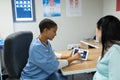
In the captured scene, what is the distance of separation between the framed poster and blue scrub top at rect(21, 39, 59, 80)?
2.20 meters

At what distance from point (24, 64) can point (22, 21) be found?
203 cm

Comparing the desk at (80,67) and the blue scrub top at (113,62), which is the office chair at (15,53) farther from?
the blue scrub top at (113,62)

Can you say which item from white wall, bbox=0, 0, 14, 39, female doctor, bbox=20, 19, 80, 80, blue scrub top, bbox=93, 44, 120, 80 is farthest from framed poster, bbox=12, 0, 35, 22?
blue scrub top, bbox=93, 44, 120, 80

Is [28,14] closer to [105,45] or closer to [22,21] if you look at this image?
[22,21]

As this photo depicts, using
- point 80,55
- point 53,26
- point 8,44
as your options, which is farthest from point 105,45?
point 8,44

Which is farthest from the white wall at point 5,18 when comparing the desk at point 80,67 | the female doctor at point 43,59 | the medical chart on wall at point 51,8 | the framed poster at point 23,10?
the desk at point 80,67

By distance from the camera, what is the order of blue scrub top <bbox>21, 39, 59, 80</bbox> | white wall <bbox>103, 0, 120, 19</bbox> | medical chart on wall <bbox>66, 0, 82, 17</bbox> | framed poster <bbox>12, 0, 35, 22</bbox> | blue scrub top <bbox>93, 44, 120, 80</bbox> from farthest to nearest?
1. medical chart on wall <bbox>66, 0, 82, 17</bbox>
2. framed poster <bbox>12, 0, 35, 22</bbox>
3. white wall <bbox>103, 0, 120, 19</bbox>
4. blue scrub top <bbox>21, 39, 59, 80</bbox>
5. blue scrub top <bbox>93, 44, 120, 80</bbox>

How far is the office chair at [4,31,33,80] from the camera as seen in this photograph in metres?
1.80

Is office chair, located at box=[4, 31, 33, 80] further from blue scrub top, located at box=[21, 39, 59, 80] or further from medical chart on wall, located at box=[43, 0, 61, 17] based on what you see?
medical chart on wall, located at box=[43, 0, 61, 17]

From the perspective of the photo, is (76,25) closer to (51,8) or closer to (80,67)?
(51,8)

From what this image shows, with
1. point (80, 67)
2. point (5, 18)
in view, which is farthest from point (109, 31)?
point (5, 18)

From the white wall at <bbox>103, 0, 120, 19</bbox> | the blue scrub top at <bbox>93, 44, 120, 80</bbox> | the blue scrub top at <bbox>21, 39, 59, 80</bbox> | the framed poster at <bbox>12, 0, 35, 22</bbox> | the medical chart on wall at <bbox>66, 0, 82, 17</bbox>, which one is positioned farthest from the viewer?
the medical chart on wall at <bbox>66, 0, 82, 17</bbox>

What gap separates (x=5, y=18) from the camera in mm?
3713

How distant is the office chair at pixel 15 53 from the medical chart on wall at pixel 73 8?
212cm
